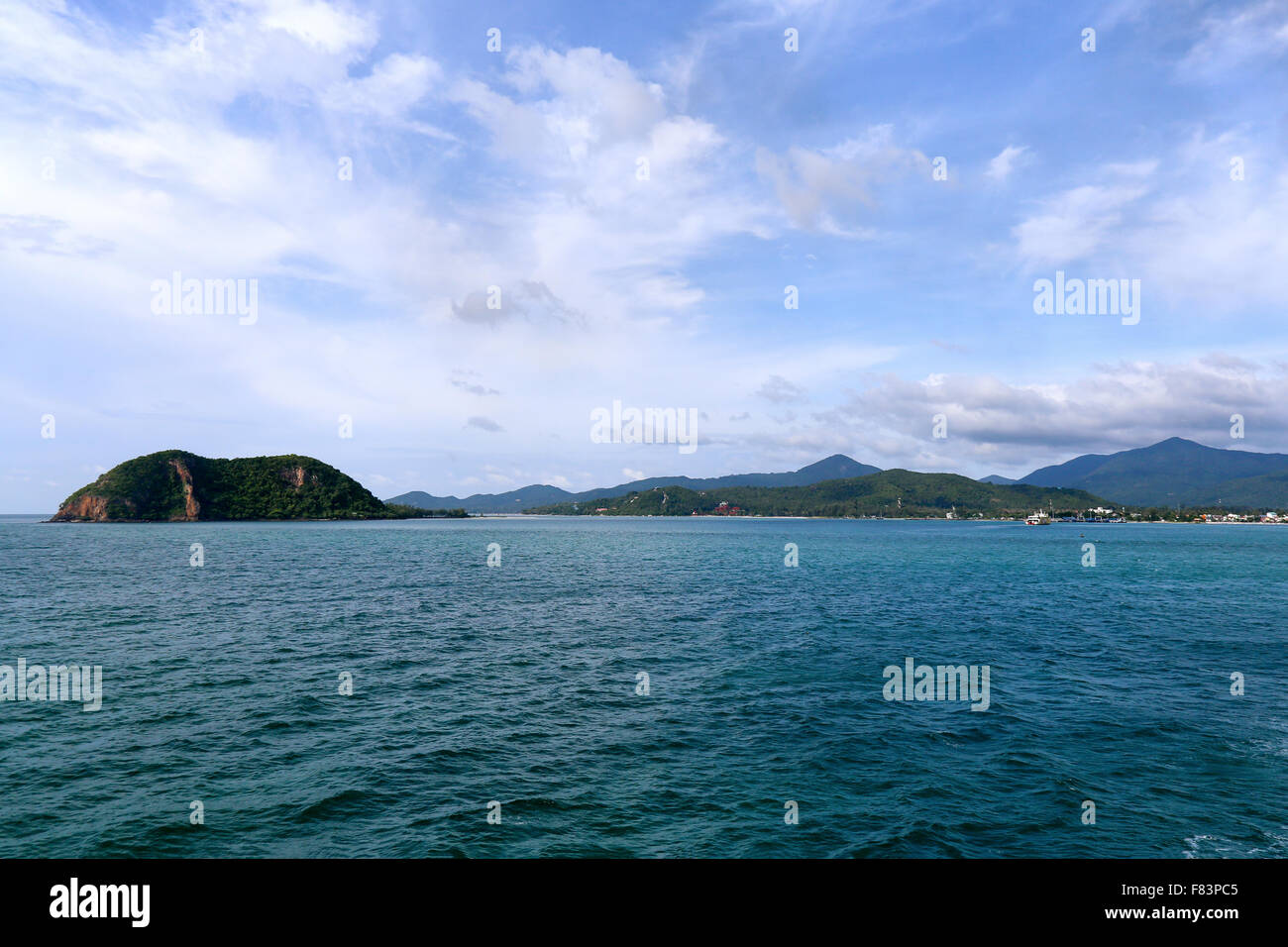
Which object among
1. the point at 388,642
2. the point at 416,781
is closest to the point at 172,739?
the point at 416,781

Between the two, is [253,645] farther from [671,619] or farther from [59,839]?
[671,619]

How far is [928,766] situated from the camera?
2159cm

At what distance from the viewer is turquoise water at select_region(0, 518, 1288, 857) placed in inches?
677

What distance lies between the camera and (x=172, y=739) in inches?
931

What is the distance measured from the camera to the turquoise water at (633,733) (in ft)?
56.4

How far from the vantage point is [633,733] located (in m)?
24.5
